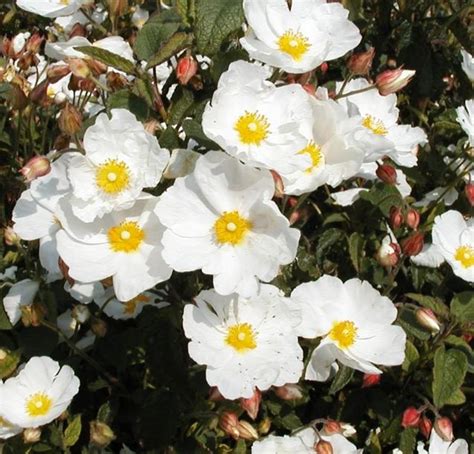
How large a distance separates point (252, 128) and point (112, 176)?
310 mm

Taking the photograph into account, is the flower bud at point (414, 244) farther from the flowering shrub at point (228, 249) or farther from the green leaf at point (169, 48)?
the green leaf at point (169, 48)

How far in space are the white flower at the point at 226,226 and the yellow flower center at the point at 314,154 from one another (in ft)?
0.53

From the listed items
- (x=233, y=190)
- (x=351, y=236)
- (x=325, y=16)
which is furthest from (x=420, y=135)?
(x=233, y=190)

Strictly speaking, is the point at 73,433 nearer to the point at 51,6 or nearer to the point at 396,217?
the point at 396,217

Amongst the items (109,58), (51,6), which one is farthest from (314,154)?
(51,6)

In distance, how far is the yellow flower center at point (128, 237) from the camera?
1.50 metres

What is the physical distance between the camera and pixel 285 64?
1560mm

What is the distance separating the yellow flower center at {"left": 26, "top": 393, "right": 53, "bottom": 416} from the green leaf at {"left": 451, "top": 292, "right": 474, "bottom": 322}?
43.6 inches

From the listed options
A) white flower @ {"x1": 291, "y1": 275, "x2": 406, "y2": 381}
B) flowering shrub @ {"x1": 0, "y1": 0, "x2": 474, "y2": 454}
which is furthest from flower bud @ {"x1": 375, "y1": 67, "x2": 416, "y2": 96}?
white flower @ {"x1": 291, "y1": 275, "x2": 406, "y2": 381}

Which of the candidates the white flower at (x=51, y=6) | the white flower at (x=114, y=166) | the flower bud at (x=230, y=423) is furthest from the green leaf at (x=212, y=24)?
the flower bud at (x=230, y=423)

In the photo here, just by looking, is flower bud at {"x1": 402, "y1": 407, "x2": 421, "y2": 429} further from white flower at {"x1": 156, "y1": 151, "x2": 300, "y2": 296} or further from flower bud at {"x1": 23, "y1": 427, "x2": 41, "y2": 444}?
flower bud at {"x1": 23, "y1": 427, "x2": 41, "y2": 444}

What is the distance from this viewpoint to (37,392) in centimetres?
197

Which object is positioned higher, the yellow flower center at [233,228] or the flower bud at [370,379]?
the yellow flower center at [233,228]

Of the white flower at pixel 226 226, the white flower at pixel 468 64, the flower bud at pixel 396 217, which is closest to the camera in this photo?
Result: the white flower at pixel 226 226
